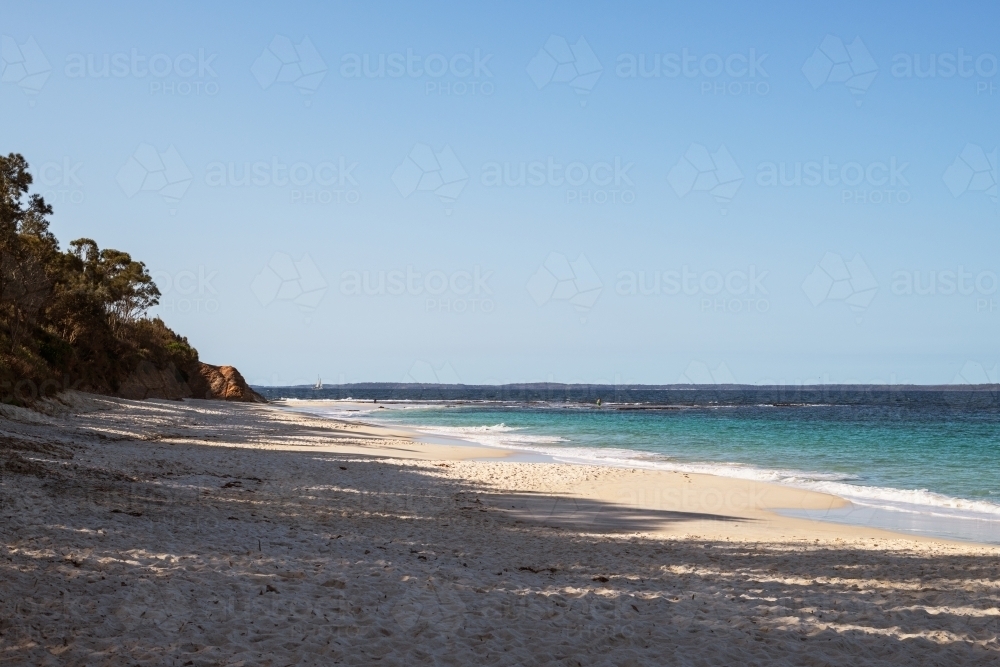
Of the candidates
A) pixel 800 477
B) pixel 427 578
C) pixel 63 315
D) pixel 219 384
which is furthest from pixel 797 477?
pixel 219 384

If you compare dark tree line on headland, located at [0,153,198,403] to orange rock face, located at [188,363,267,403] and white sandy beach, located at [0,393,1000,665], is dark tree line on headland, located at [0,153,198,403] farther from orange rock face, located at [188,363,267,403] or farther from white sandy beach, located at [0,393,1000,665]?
white sandy beach, located at [0,393,1000,665]

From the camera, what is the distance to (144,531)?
861cm

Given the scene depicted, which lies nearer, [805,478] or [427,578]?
[427,578]

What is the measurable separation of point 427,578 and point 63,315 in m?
40.1

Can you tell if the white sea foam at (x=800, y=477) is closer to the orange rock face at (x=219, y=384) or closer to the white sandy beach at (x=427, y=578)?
the white sandy beach at (x=427, y=578)

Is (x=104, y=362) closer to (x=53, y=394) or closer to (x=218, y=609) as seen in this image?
(x=53, y=394)

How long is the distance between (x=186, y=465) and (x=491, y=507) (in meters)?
6.22

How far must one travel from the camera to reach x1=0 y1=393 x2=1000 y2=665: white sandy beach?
5.96 m

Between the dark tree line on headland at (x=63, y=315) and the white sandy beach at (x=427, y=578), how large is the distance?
14.5m

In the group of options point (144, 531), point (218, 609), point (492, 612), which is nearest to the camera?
point (218, 609)

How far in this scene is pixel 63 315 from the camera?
41094 millimetres

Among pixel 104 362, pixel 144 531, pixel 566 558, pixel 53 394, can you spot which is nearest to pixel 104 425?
pixel 53 394

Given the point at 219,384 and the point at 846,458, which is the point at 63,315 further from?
the point at 846,458

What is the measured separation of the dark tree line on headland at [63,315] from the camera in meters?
27.5
